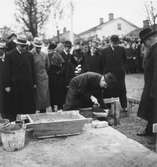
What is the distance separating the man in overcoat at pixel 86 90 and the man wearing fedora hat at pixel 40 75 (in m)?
1.46

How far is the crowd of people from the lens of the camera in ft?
22.4

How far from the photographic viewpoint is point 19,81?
7.23 m

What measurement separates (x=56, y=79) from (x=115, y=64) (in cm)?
146

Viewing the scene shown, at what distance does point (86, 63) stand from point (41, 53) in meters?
2.02

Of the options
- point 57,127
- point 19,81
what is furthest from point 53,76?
point 57,127

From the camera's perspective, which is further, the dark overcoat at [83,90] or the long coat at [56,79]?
the long coat at [56,79]

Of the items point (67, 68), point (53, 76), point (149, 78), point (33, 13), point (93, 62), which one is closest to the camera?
point (149, 78)

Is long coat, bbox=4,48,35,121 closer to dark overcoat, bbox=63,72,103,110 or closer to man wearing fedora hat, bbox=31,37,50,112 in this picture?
man wearing fedora hat, bbox=31,37,50,112

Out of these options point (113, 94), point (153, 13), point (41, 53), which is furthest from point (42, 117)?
point (153, 13)

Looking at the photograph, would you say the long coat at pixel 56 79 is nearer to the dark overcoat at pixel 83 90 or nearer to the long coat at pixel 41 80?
the long coat at pixel 41 80

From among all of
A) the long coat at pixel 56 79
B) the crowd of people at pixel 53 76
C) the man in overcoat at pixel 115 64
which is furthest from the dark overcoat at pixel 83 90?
the man in overcoat at pixel 115 64

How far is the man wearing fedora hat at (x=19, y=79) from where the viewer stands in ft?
23.5

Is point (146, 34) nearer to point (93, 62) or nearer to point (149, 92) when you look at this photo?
point (149, 92)

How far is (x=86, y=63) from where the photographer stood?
1014 cm
